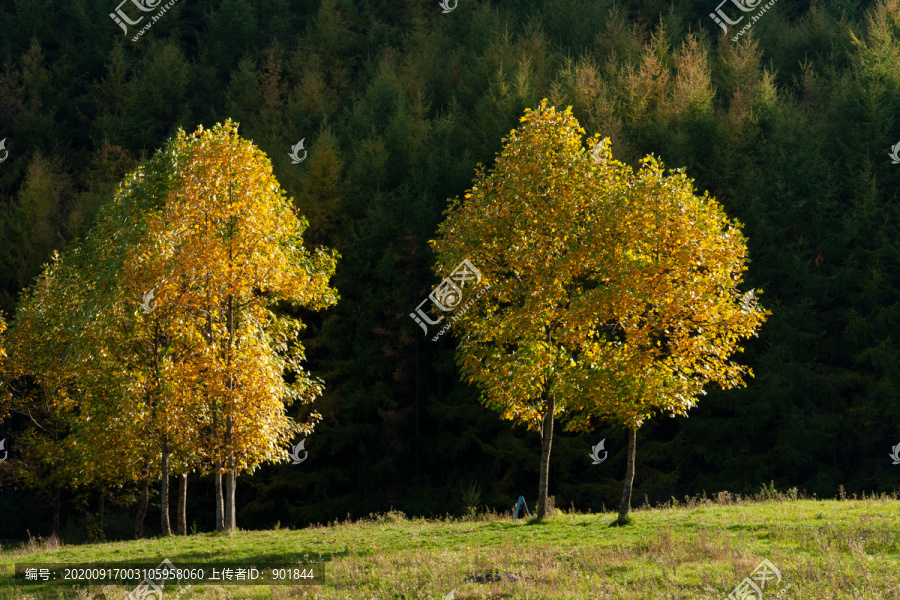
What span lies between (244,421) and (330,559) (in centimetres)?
664

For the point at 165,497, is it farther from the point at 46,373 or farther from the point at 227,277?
the point at 46,373

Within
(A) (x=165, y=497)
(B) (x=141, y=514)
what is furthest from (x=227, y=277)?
(B) (x=141, y=514)

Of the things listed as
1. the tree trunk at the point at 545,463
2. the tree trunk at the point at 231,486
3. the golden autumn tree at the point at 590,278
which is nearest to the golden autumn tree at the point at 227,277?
the tree trunk at the point at 231,486

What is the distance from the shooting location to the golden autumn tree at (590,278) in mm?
17969

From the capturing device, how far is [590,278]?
19797 millimetres

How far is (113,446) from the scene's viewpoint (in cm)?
Answer: 2419

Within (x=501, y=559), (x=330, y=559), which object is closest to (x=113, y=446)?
(x=330, y=559)

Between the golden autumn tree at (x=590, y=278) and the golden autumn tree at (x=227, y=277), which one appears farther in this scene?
the golden autumn tree at (x=227, y=277)

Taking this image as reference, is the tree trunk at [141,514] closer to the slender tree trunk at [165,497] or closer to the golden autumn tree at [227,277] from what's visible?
the slender tree trunk at [165,497]

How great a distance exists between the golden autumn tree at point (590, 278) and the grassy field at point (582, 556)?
9.11ft

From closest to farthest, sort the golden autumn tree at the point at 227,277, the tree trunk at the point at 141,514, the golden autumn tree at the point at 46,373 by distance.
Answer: the golden autumn tree at the point at 227,277 < the tree trunk at the point at 141,514 < the golden autumn tree at the point at 46,373

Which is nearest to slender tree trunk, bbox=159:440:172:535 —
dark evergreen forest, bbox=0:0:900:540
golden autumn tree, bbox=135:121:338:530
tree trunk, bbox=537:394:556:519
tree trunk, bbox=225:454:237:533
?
tree trunk, bbox=225:454:237:533

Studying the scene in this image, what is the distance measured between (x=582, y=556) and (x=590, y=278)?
7.71 meters

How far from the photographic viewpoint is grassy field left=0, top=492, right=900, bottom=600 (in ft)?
38.4
